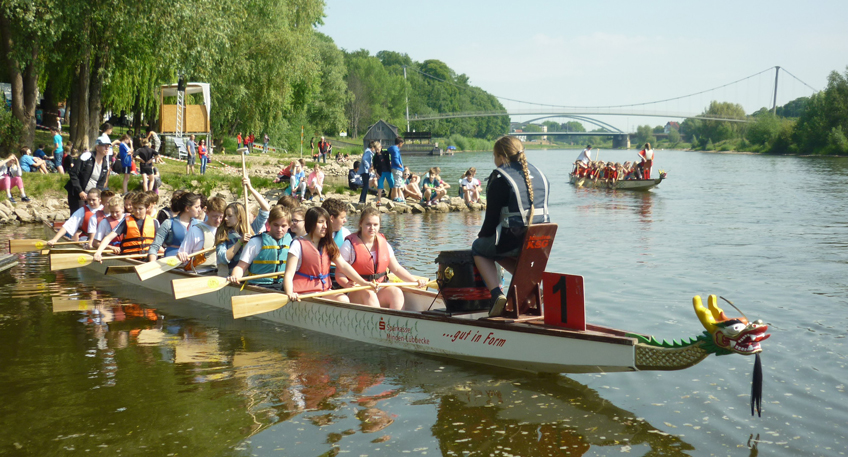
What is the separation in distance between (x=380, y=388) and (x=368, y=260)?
1520 mm

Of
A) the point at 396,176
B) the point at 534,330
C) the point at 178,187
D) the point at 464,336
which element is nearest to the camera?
the point at 534,330

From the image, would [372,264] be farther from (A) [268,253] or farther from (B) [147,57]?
(B) [147,57]

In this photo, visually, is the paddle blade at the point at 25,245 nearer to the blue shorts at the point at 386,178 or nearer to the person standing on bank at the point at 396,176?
the person standing on bank at the point at 396,176

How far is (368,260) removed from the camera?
662 cm

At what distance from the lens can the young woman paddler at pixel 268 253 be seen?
7109 mm

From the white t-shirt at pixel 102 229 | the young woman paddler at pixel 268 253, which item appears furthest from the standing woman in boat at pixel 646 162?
the young woman paddler at pixel 268 253

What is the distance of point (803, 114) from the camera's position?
66938 millimetres

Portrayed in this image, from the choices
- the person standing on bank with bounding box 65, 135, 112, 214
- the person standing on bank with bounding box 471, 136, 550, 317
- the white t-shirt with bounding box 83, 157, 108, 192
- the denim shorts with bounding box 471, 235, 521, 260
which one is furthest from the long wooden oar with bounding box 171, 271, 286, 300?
the white t-shirt with bounding box 83, 157, 108, 192

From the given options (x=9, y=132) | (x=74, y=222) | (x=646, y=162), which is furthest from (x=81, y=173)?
(x=646, y=162)

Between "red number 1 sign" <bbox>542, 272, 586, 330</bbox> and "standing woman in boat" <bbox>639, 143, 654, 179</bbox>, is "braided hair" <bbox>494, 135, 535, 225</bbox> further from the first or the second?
"standing woman in boat" <bbox>639, 143, 654, 179</bbox>

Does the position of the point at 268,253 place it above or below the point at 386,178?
below

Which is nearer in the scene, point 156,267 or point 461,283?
point 461,283

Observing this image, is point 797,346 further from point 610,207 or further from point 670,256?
point 610,207

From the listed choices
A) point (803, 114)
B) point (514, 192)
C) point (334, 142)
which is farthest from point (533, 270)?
point (803, 114)
